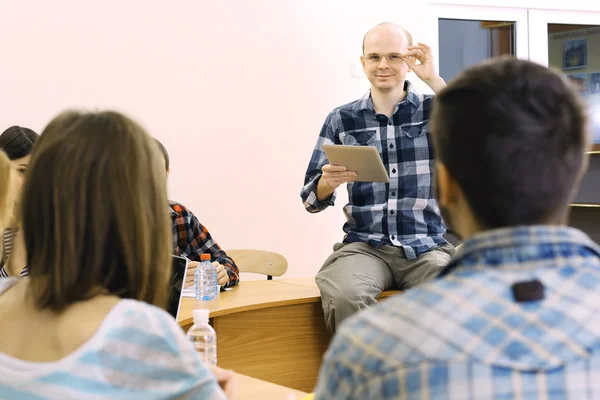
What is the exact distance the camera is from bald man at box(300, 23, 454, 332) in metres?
3.15

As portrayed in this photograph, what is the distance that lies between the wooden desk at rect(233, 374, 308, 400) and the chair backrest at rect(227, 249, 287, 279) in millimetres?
2092

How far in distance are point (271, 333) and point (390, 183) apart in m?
0.85

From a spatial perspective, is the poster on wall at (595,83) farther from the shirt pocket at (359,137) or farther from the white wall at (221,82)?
the shirt pocket at (359,137)

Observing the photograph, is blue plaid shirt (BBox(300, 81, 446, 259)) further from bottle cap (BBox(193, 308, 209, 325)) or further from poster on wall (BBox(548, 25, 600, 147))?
poster on wall (BBox(548, 25, 600, 147))

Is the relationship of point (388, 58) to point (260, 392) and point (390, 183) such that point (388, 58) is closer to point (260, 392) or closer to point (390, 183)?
point (390, 183)

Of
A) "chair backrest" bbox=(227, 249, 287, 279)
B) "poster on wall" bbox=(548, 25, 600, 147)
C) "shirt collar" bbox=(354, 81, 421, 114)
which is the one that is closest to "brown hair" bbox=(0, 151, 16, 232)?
"shirt collar" bbox=(354, 81, 421, 114)

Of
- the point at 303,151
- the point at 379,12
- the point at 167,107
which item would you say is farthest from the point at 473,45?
the point at 167,107

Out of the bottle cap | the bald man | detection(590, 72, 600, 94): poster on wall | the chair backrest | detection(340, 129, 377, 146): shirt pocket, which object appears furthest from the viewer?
detection(590, 72, 600, 94): poster on wall

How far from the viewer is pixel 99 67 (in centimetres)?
429

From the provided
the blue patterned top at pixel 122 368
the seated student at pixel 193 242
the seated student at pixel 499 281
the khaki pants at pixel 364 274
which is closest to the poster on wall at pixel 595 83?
the khaki pants at pixel 364 274

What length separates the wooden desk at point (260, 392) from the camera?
1.57 m

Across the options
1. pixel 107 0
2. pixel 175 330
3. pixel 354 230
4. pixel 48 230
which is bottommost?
pixel 354 230

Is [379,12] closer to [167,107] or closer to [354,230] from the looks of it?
[167,107]

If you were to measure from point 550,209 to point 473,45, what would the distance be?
4.90 meters
